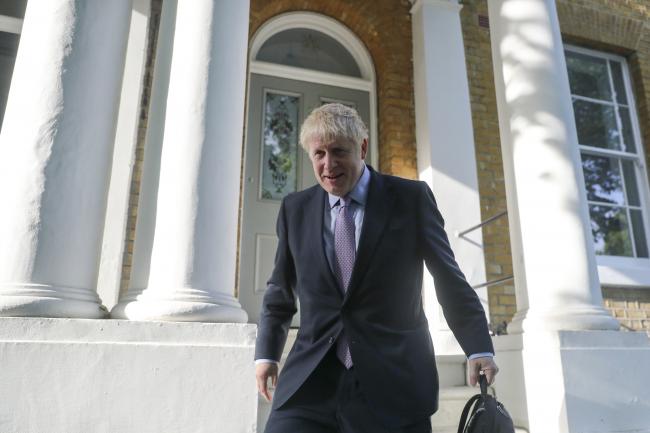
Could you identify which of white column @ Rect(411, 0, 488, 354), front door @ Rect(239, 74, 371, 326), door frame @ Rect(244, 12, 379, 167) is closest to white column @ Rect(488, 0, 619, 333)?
white column @ Rect(411, 0, 488, 354)

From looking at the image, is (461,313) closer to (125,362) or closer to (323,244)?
(323,244)

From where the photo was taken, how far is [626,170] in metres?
6.44

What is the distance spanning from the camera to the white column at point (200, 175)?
2.76 metres

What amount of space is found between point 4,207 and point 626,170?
255 inches

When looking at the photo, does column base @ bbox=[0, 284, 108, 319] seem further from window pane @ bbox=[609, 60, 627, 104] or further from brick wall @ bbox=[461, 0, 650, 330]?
window pane @ bbox=[609, 60, 627, 104]

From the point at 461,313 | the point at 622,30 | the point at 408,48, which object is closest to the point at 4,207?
Result: the point at 461,313

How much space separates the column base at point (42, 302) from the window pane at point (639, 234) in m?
5.92

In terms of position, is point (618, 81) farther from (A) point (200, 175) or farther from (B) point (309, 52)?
(A) point (200, 175)

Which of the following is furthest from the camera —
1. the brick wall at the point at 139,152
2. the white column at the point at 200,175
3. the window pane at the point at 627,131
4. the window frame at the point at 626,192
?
the window pane at the point at 627,131

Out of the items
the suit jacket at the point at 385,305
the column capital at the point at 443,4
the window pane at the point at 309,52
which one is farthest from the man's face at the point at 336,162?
the column capital at the point at 443,4

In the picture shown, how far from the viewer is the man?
155cm

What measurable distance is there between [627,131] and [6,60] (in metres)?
6.77

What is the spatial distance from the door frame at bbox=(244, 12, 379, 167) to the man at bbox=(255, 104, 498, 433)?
3749 millimetres

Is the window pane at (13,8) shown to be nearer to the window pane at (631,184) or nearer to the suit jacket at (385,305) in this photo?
the suit jacket at (385,305)
